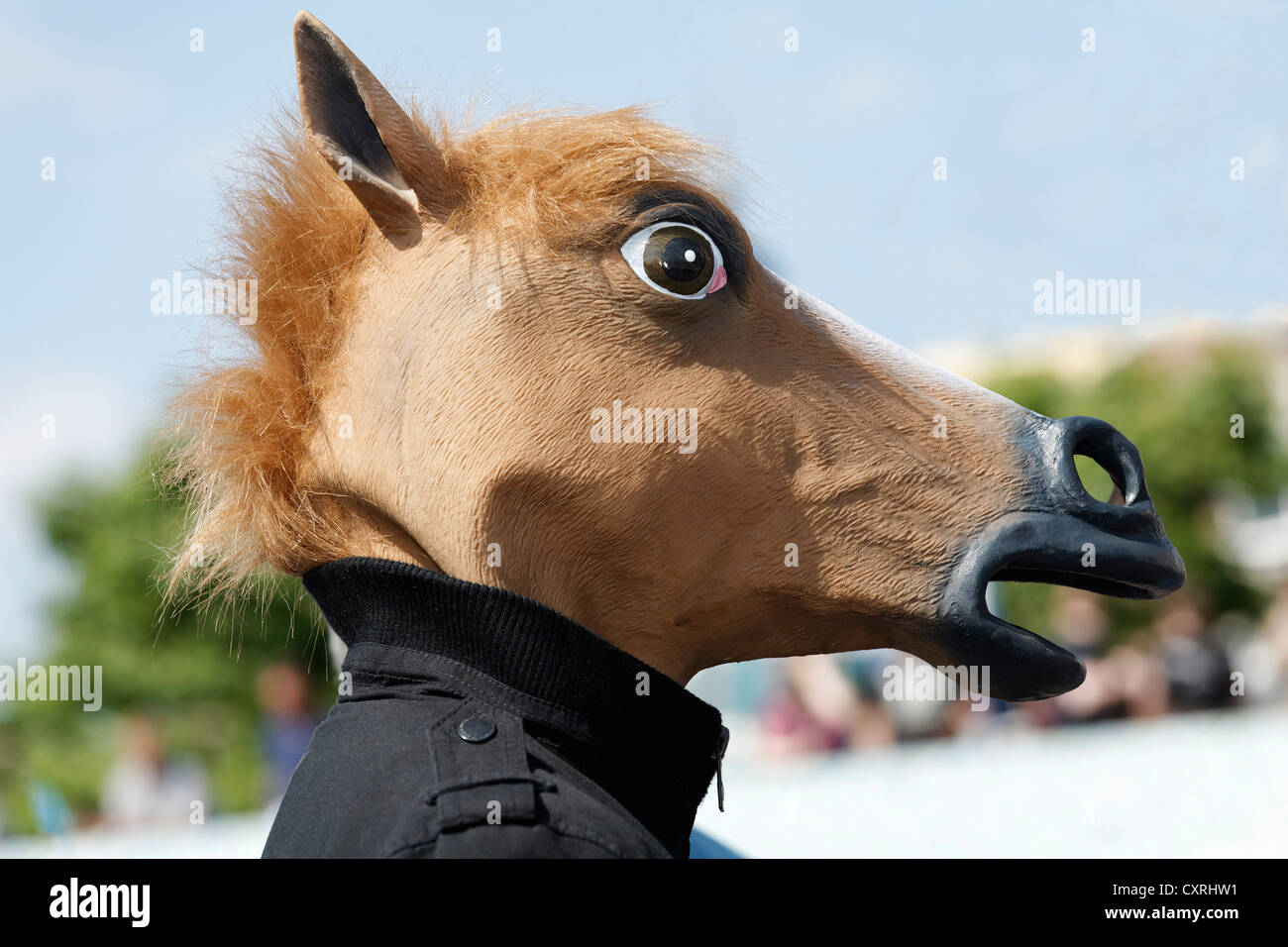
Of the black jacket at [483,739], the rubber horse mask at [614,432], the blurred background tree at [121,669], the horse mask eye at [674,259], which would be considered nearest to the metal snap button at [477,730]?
the black jacket at [483,739]

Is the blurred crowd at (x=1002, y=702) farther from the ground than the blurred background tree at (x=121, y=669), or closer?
farther from the ground

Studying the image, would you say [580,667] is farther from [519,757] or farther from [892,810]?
[892,810]

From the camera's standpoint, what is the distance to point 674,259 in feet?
5.91

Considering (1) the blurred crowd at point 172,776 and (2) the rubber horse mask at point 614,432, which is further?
(1) the blurred crowd at point 172,776

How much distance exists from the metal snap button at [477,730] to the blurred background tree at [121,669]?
1860 centimetres

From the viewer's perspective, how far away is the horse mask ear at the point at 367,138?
1.77 m

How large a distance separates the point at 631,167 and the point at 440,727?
2.96 ft

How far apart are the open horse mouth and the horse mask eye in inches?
23.0
